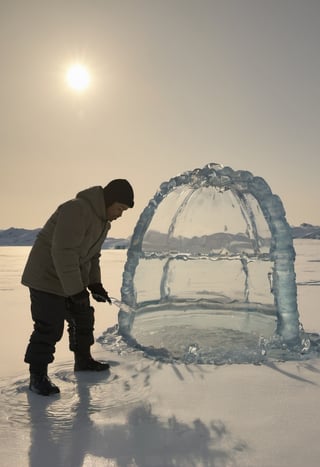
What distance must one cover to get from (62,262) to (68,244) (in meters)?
0.13

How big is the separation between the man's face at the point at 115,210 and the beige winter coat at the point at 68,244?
0.05 meters

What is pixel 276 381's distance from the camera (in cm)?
335

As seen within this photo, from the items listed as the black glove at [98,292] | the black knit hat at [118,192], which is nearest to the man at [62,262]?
the black knit hat at [118,192]

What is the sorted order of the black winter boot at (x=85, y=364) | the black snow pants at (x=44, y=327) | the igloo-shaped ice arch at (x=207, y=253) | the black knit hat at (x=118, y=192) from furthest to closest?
the igloo-shaped ice arch at (x=207, y=253), the black winter boot at (x=85, y=364), the black knit hat at (x=118, y=192), the black snow pants at (x=44, y=327)

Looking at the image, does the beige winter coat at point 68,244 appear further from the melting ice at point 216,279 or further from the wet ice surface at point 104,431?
the melting ice at point 216,279

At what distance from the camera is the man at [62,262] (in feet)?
10.3

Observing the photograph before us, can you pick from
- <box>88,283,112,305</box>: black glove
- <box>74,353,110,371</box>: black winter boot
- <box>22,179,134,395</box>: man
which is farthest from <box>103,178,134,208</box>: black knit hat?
<box>74,353,110,371</box>: black winter boot

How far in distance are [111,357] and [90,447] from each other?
6.22ft

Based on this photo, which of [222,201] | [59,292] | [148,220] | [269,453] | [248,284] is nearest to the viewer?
[269,453]

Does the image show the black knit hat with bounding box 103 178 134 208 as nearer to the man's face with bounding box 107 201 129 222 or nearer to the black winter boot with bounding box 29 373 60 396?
the man's face with bounding box 107 201 129 222

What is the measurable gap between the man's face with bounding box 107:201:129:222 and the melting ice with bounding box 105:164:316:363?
4.37 feet

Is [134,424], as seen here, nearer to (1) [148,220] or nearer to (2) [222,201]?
(1) [148,220]

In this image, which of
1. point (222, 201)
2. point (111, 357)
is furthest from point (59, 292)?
point (222, 201)

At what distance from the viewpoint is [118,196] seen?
3369mm
